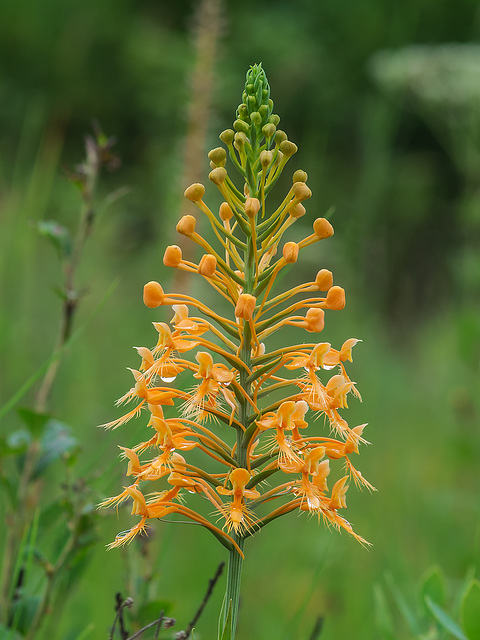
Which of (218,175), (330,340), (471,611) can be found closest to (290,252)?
(218,175)

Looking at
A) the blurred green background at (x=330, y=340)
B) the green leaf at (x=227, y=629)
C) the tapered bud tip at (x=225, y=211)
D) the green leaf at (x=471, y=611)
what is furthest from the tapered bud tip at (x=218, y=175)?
the green leaf at (x=471, y=611)

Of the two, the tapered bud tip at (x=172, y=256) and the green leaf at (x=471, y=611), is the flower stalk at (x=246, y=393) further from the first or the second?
the green leaf at (x=471, y=611)

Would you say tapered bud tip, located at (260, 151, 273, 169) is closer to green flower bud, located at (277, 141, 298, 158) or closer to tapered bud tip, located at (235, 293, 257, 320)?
green flower bud, located at (277, 141, 298, 158)

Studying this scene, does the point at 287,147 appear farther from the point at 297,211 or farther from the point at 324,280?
the point at 324,280

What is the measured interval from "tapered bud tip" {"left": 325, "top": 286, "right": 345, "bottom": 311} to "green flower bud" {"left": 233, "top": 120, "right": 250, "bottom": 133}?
1.32 ft

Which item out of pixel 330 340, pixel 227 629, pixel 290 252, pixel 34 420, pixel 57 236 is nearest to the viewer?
pixel 227 629

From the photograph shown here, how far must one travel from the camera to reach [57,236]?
2.13 metres

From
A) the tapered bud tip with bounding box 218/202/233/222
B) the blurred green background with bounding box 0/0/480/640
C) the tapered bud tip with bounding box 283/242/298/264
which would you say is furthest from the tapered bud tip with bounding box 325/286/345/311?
the blurred green background with bounding box 0/0/480/640

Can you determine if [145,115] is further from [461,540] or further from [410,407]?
[461,540]

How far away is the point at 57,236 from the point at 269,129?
2.98 feet

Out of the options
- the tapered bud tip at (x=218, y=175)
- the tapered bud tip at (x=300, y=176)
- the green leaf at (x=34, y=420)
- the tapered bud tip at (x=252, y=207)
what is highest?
the tapered bud tip at (x=300, y=176)

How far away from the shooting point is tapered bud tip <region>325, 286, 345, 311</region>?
1.50 metres

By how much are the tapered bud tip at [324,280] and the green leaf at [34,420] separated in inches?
35.7

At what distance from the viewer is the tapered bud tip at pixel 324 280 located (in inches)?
59.7
